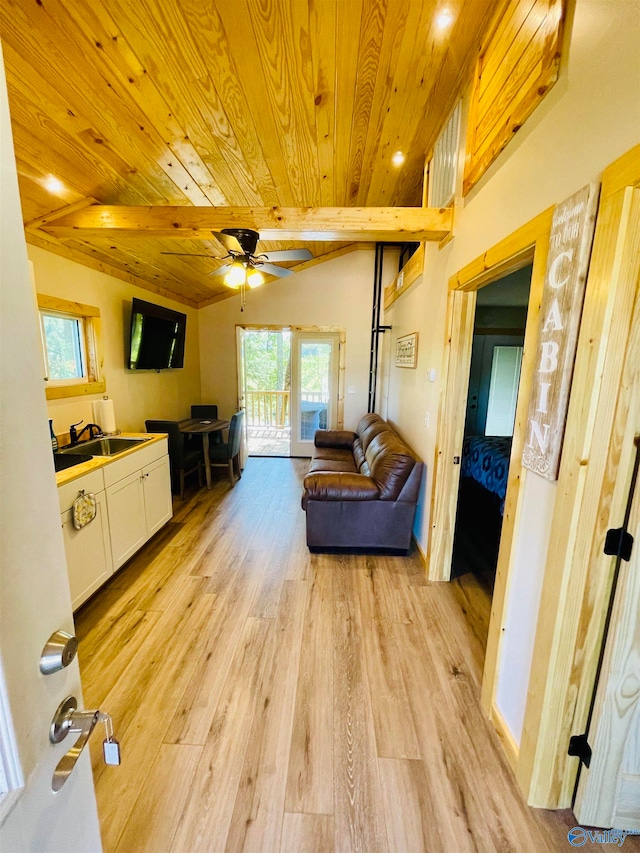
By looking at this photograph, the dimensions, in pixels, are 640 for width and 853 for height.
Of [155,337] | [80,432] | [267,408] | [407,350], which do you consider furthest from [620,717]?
[267,408]

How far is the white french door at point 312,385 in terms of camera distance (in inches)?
213

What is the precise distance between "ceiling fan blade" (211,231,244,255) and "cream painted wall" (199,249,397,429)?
294cm

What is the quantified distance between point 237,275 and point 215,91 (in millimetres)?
985

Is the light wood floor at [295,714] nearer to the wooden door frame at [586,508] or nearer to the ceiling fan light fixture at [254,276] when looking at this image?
the wooden door frame at [586,508]

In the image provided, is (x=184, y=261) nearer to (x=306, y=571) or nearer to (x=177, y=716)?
(x=306, y=571)

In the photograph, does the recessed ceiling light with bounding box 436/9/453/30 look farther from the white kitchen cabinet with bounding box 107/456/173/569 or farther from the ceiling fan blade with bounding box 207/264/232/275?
the white kitchen cabinet with bounding box 107/456/173/569

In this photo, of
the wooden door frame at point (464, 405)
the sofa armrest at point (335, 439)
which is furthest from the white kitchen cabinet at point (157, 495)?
the wooden door frame at point (464, 405)

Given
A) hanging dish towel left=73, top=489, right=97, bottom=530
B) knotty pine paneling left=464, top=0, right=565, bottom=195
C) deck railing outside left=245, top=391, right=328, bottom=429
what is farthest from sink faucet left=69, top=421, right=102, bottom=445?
deck railing outside left=245, top=391, right=328, bottom=429

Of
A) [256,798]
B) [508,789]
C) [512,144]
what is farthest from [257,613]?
[512,144]

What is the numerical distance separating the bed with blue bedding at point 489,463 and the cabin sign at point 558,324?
161cm

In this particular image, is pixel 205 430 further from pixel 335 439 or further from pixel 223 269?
pixel 223 269

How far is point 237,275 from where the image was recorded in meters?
2.57

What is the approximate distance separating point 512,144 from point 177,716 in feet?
9.53

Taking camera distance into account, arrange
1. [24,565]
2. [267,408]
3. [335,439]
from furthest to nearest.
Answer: [267,408]
[335,439]
[24,565]
